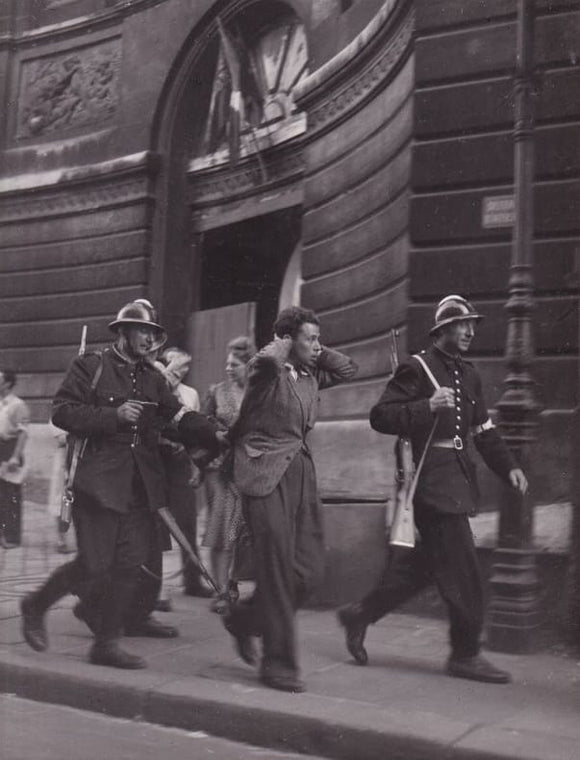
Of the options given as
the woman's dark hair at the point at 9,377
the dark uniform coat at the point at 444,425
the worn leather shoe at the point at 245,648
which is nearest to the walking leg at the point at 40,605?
the worn leather shoe at the point at 245,648

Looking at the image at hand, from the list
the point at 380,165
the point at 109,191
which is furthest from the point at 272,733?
the point at 109,191

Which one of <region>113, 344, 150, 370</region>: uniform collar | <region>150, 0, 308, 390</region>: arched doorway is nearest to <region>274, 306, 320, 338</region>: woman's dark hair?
<region>113, 344, 150, 370</region>: uniform collar

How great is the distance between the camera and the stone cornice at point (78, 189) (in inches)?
550

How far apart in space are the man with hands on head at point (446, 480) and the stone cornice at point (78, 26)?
1052cm

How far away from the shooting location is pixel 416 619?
6.63 metres

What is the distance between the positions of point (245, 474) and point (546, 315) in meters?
2.96

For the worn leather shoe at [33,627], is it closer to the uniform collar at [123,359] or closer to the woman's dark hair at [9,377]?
the uniform collar at [123,359]

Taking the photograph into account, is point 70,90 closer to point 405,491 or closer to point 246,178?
point 246,178

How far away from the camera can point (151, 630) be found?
5.99 meters

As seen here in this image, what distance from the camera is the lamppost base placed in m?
5.67

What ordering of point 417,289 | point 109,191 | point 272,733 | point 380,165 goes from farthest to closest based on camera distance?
point 109,191 → point 380,165 → point 417,289 → point 272,733

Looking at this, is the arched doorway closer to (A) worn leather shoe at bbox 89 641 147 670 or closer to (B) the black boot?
(B) the black boot

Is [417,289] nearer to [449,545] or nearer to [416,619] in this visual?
[416,619]

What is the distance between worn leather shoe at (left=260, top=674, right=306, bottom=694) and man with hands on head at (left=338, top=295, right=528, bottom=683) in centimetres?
61
